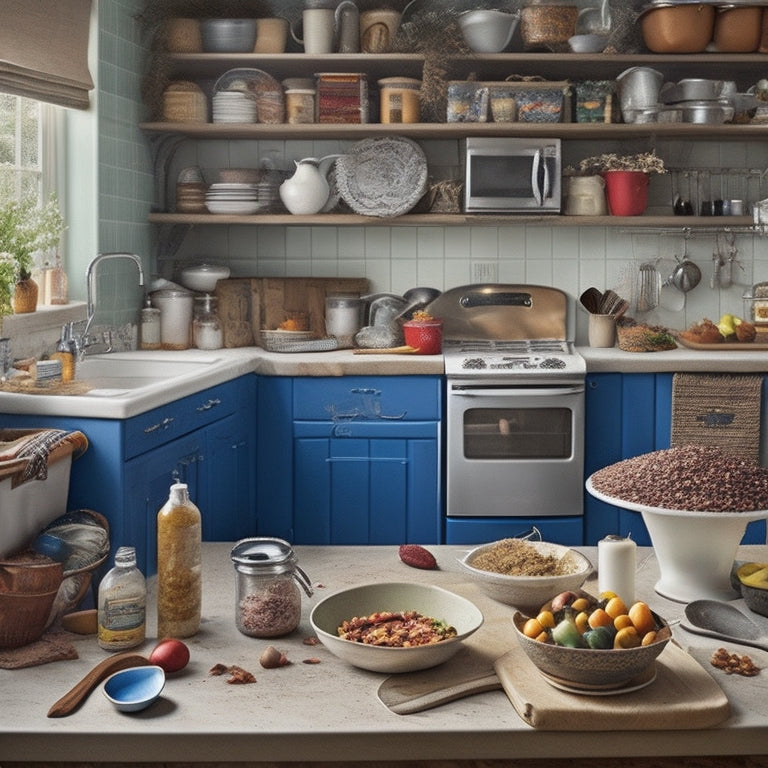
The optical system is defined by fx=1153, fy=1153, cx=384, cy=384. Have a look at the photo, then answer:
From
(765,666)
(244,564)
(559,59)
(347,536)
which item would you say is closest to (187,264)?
(347,536)

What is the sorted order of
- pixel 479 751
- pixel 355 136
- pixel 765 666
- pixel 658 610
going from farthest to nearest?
pixel 355 136
pixel 658 610
pixel 765 666
pixel 479 751

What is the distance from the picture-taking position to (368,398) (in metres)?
4.90

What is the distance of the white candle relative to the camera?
6.52 feet

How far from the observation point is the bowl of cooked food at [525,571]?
203 centimetres

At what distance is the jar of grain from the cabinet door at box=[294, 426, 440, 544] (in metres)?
1.50

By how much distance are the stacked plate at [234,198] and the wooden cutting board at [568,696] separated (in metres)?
3.84

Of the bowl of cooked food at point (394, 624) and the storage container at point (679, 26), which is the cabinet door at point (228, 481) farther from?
the storage container at point (679, 26)

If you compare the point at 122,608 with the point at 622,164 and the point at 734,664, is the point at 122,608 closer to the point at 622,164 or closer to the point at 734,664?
the point at 734,664

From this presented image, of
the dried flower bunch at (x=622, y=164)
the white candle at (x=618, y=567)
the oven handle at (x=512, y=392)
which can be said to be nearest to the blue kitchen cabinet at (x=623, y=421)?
the oven handle at (x=512, y=392)

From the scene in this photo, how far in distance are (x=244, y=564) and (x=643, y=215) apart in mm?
4036

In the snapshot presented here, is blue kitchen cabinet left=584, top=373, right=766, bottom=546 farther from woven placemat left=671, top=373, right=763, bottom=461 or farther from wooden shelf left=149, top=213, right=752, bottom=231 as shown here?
wooden shelf left=149, top=213, right=752, bottom=231

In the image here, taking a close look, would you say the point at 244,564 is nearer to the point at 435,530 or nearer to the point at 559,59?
the point at 435,530

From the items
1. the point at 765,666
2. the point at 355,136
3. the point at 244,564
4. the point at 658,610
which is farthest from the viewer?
the point at 355,136

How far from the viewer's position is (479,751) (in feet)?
4.99
